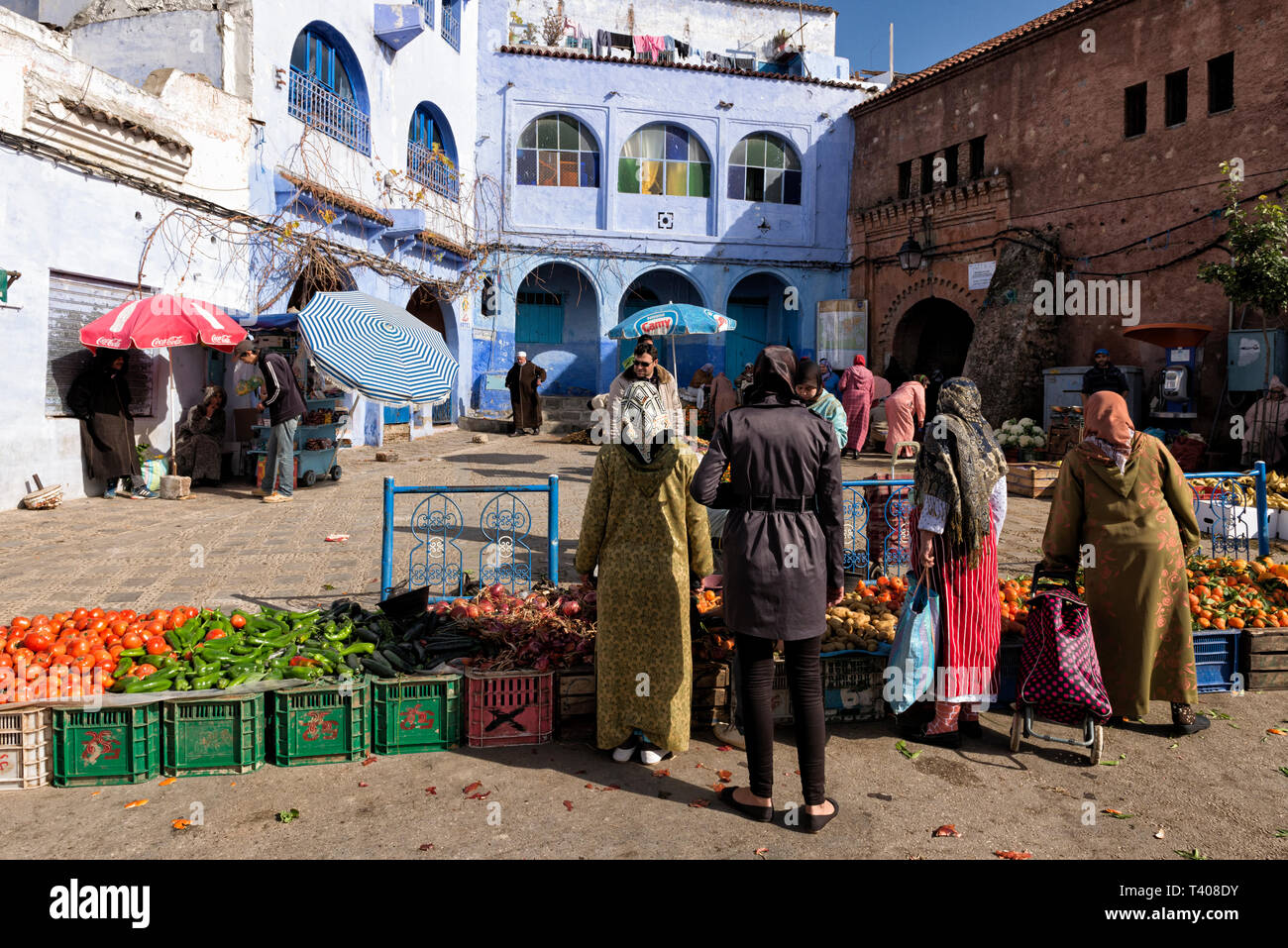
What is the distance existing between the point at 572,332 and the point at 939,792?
21100mm

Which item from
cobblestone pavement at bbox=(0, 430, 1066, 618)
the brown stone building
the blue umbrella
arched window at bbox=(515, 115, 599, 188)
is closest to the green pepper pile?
cobblestone pavement at bbox=(0, 430, 1066, 618)

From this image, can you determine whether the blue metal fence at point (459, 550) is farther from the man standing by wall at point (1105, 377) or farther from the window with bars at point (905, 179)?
the window with bars at point (905, 179)

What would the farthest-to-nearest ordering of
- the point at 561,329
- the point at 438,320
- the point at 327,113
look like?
the point at 561,329 < the point at 438,320 < the point at 327,113

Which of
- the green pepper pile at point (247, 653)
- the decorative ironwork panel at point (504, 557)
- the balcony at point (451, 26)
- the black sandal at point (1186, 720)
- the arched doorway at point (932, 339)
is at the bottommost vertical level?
the black sandal at point (1186, 720)

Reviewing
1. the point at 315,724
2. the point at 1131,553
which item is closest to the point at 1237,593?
the point at 1131,553

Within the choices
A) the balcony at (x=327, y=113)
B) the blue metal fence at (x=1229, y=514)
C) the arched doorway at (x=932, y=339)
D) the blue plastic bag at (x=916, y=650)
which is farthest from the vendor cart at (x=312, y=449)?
the arched doorway at (x=932, y=339)

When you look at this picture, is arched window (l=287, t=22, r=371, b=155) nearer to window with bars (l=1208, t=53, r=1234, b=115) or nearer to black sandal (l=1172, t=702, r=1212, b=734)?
black sandal (l=1172, t=702, r=1212, b=734)

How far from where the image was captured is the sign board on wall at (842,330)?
73.0ft

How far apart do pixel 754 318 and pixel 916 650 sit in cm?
2163

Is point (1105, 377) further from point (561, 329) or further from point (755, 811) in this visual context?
point (561, 329)

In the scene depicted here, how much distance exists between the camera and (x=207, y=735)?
144 inches

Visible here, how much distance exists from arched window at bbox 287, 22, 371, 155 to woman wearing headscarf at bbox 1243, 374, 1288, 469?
49.4ft

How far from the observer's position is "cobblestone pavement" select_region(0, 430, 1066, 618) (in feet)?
20.7

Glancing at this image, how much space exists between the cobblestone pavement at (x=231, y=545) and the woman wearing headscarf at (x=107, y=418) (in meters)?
0.43
